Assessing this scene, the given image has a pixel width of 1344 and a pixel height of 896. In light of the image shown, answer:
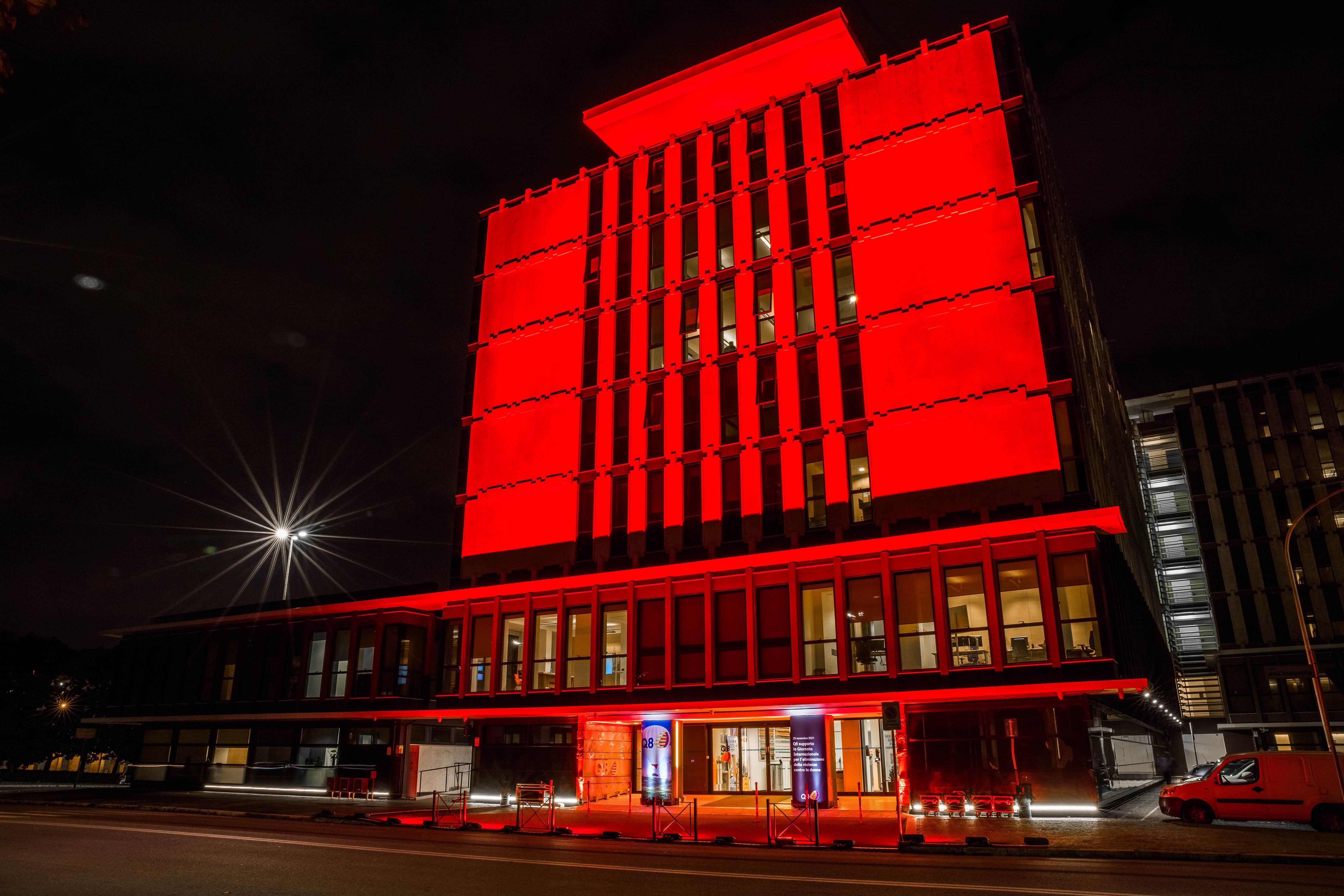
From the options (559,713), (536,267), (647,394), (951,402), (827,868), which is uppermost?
(536,267)

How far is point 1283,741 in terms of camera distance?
205 ft

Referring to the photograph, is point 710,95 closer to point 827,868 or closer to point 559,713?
point 559,713

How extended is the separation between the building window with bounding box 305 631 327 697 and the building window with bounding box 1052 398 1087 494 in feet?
105

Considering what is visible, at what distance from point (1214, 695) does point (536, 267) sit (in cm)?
6779

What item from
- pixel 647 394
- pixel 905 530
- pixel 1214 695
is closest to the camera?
pixel 905 530

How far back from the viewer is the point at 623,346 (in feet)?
120

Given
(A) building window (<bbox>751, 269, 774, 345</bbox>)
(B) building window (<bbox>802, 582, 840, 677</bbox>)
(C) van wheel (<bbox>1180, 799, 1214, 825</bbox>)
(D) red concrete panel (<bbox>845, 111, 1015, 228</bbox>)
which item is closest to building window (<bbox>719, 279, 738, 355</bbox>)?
(A) building window (<bbox>751, 269, 774, 345</bbox>)

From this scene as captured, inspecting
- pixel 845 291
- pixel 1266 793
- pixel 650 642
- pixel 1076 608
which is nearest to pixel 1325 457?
pixel 845 291

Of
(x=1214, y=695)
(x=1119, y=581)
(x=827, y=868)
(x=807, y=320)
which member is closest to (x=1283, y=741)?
(x=1214, y=695)

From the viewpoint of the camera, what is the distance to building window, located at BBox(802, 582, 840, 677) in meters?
27.6

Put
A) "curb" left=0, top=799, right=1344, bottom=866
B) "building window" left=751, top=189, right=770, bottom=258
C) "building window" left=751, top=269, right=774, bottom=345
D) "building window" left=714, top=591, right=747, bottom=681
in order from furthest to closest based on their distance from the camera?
1. "building window" left=751, top=189, right=770, bottom=258
2. "building window" left=751, top=269, right=774, bottom=345
3. "building window" left=714, top=591, right=747, bottom=681
4. "curb" left=0, top=799, right=1344, bottom=866

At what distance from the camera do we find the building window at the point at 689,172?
3769 cm

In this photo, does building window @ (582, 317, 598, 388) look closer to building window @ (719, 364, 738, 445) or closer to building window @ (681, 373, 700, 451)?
building window @ (681, 373, 700, 451)

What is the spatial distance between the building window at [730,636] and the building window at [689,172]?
713 inches
